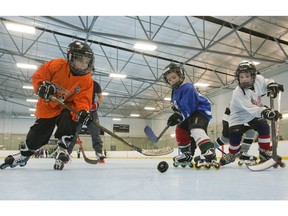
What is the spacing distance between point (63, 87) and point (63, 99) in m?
0.12

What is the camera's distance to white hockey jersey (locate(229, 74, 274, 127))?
9.56 feet

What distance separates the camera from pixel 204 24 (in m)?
8.55

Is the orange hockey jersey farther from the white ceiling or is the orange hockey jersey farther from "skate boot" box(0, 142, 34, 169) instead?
the white ceiling

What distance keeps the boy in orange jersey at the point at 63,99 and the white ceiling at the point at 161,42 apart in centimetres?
566

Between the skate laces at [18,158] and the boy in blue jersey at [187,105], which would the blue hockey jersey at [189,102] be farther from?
the skate laces at [18,158]

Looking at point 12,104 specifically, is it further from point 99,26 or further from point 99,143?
point 99,143

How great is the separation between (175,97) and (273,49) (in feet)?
28.0

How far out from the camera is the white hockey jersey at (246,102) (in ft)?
9.56

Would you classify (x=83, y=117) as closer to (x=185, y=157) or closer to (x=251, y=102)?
(x=185, y=157)

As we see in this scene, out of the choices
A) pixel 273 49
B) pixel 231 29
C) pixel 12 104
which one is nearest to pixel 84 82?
pixel 231 29

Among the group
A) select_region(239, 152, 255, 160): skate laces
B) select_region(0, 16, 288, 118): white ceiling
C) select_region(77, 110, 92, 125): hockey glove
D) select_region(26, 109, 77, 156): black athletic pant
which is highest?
select_region(0, 16, 288, 118): white ceiling

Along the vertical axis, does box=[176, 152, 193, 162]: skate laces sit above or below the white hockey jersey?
below

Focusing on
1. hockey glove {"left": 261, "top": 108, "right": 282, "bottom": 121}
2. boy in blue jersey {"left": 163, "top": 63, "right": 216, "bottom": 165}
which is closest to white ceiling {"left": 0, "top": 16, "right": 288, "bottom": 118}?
boy in blue jersey {"left": 163, "top": 63, "right": 216, "bottom": 165}
